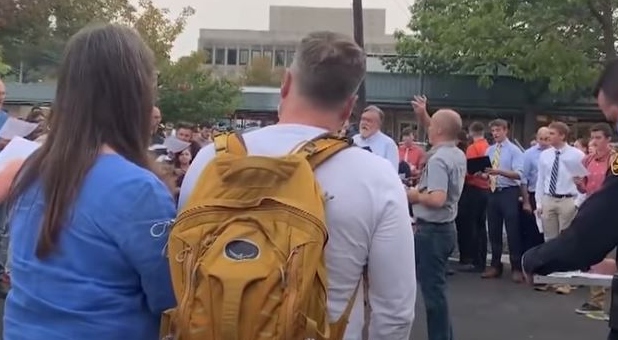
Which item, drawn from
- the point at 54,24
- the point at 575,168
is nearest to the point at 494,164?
the point at 575,168

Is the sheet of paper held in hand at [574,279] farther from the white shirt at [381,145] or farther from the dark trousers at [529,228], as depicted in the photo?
the dark trousers at [529,228]

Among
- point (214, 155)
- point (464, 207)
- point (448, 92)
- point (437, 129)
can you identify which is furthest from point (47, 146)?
point (448, 92)

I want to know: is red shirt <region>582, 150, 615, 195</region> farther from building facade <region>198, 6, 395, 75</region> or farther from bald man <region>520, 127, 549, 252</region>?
building facade <region>198, 6, 395, 75</region>

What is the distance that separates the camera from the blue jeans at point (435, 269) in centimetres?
627

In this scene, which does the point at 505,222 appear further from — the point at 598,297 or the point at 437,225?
the point at 437,225

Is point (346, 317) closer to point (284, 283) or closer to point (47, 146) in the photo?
point (284, 283)

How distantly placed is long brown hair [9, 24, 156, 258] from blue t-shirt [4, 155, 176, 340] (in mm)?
41

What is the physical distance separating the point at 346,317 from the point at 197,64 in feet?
135

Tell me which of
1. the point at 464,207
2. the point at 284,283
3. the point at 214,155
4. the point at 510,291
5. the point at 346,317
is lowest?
the point at 510,291

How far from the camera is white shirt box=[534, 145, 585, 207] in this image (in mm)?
10148

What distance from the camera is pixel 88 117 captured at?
234cm

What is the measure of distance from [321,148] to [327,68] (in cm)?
21

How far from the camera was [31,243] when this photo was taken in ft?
7.72

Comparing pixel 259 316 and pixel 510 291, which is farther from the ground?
pixel 259 316
